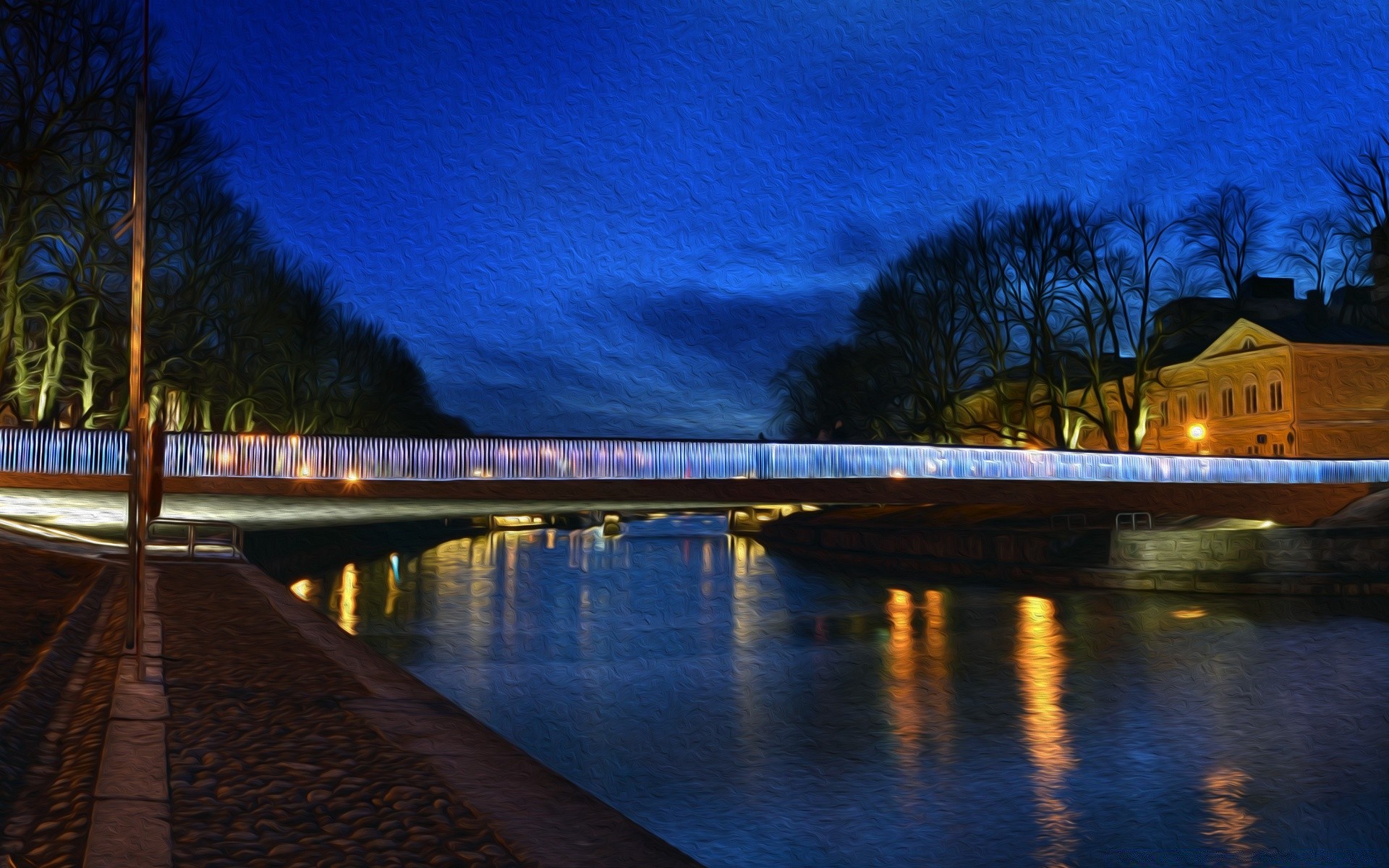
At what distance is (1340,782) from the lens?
13859 mm

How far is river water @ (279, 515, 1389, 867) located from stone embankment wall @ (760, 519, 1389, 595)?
185 cm

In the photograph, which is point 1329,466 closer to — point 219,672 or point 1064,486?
point 1064,486

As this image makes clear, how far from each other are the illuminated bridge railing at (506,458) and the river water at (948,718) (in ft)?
15.2

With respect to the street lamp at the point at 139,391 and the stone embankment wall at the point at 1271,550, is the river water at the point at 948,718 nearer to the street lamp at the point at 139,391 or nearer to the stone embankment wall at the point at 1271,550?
the stone embankment wall at the point at 1271,550

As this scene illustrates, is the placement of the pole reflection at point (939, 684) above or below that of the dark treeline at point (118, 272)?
below

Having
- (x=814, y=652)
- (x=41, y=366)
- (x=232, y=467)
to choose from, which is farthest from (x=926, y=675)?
(x=41, y=366)

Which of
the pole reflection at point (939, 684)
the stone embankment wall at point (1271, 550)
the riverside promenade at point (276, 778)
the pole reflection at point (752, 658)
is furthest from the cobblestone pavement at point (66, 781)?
the stone embankment wall at point (1271, 550)

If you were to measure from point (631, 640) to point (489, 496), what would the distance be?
750 cm

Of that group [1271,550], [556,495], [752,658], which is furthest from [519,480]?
[1271,550]

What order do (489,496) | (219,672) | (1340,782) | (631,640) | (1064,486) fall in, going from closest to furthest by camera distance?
1. (219,672)
2. (1340,782)
3. (631,640)
4. (489,496)
5. (1064,486)

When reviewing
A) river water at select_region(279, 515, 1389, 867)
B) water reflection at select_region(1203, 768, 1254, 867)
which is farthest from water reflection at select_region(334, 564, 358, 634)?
water reflection at select_region(1203, 768, 1254, 867)

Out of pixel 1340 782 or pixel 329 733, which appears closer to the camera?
pixel 329 733

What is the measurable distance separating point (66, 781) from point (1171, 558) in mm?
42282

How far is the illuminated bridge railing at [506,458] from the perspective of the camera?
33.9m
